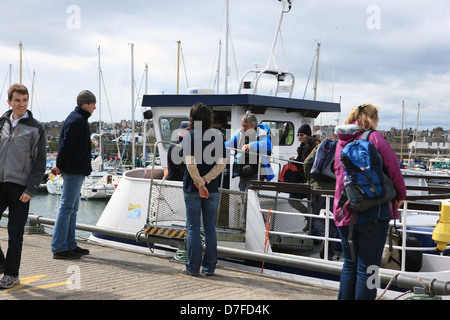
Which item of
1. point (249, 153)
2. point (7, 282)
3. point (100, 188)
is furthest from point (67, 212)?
point (100, 188)

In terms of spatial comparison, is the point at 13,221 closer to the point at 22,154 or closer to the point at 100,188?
the point at 22,154

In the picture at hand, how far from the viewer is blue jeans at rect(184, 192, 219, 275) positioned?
4961mm

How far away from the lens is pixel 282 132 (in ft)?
28.6

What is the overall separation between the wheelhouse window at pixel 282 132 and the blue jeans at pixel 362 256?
4930 mm

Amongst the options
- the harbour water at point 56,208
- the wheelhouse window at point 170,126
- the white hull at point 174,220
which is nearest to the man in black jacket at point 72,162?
the white hull at point 174,220

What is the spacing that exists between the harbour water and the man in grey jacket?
64.4 feet

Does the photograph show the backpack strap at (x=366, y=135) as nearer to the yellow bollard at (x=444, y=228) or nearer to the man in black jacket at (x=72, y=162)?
the yellow bollard at (x=444, y=228)

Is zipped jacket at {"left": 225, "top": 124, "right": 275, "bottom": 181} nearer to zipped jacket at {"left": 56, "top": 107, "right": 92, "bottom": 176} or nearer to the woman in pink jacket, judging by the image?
zipped jacket at {"left": 56, "top": 107, "right": 92, "bottom": 176}

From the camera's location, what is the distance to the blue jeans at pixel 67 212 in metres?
5.46

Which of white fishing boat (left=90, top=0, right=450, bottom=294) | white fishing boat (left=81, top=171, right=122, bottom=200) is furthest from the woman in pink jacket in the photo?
white fishing boat (left=81, top=171, right=122, bottom=200)

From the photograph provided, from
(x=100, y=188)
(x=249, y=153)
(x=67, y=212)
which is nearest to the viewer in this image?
(x=67, y=212)

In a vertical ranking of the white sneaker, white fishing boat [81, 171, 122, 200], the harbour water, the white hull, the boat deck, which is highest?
the white hull

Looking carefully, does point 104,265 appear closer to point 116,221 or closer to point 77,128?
point 77,128

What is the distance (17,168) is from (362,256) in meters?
3.06
